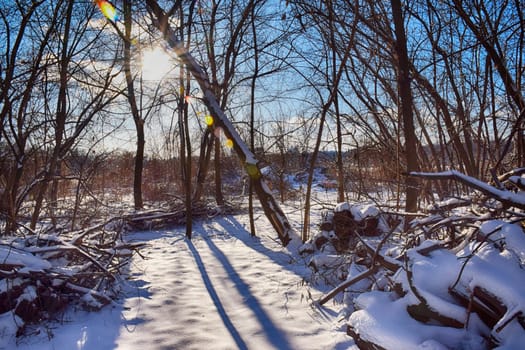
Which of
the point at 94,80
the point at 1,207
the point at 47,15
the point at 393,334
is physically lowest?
the point at 393,334

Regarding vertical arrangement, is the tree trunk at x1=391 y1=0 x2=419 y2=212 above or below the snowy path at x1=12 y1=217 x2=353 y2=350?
above

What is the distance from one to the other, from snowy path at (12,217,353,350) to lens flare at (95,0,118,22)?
16.2ft

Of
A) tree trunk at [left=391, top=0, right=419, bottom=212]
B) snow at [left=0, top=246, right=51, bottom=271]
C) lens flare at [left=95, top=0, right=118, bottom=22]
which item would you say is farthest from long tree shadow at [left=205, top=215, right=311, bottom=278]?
lens flare at [left=95, top=0, right=118, bottom=22]

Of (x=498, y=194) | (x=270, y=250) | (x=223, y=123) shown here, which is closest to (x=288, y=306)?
(x=498, y=194)

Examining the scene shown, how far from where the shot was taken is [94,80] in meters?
7.38

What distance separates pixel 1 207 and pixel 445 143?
21.1 feet

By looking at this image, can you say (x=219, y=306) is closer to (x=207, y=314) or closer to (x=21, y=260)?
(x=207, y=314)

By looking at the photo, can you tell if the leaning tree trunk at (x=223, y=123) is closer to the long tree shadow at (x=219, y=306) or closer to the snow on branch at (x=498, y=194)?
the long tree shadow at (x=219, y=306)

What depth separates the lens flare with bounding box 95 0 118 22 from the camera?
257 inches

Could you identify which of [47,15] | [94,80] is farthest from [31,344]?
[94,80]

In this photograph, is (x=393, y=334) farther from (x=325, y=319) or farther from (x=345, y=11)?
→ (x=345, y=11)

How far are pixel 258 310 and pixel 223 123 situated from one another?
3141 mm

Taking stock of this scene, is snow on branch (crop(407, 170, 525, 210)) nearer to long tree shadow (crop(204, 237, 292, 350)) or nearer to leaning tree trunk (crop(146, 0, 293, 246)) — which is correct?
long tree shadow (crop(204, 237, 292, 350))

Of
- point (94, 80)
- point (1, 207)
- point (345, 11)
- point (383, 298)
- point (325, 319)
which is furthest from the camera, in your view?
point (94, 80)
